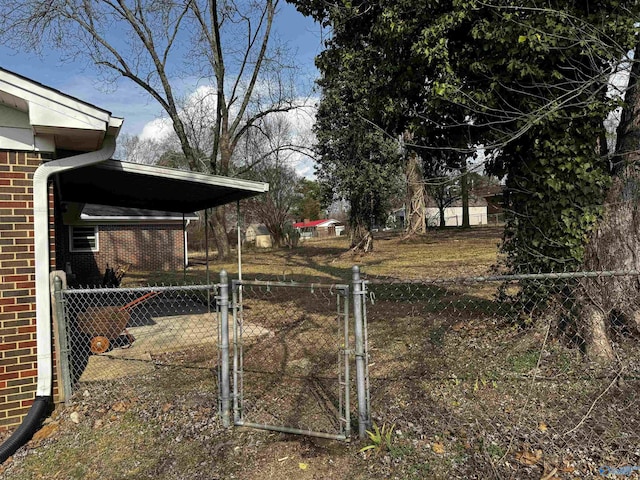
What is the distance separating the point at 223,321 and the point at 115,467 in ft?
4.28

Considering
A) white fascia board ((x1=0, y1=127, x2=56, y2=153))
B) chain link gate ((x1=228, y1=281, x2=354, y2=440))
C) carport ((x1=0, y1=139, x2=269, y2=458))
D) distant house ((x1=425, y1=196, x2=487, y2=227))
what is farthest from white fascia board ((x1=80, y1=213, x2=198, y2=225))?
distant house ((x1=425, y1=196, x2=487, y2=227))

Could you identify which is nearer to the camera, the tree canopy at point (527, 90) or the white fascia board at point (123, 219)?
the tree canopy at point (527, 90)

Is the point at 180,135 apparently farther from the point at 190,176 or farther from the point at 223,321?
the point at 223,321

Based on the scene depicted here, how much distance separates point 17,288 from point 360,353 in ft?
10.6

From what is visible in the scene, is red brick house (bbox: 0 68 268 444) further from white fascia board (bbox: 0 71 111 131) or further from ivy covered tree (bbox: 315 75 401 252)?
ivy covered tree (bbox: 315 75 401 252)

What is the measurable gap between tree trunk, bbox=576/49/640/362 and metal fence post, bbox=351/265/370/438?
272cm

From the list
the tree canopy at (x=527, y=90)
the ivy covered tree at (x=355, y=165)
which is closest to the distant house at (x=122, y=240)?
the ivy covered tree at (x=355, y=165)

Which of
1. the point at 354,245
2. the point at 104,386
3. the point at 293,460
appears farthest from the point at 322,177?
the point at 293,460

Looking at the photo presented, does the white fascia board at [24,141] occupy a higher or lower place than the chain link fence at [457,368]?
higher

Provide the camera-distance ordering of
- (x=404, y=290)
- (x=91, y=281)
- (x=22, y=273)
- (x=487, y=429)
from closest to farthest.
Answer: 1. (x=487, y=429)
2. (x=22, y=273)
3. (x=404, y=290)
4. (x=91, y=281)

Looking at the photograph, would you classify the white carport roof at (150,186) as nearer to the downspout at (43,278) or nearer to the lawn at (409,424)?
the downspout at (43,278)

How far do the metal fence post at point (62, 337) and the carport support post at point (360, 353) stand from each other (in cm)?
287

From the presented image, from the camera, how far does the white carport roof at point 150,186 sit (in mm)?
5871

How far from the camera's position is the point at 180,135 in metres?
19.0
